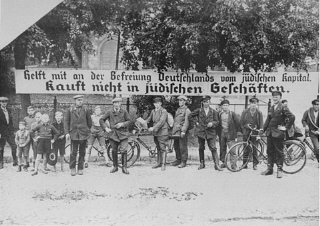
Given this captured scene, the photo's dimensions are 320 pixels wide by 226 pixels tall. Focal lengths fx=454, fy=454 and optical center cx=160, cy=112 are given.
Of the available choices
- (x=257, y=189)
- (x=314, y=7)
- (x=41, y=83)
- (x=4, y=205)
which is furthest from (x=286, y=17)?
(x=4, y=205)

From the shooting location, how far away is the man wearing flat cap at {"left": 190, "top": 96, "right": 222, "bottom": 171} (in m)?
8.05

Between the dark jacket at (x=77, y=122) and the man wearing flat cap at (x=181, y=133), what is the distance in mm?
1579

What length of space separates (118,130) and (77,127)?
704 millimetres

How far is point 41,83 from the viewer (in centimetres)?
766

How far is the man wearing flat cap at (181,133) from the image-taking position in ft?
26.5

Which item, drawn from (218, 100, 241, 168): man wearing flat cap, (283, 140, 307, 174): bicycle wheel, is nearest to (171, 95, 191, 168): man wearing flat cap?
(218, 100, 241, 168): man wearing flat cap

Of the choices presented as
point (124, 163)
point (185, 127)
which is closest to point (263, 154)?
point (185, 127)

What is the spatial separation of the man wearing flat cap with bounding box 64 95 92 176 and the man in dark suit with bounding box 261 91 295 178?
3.11 metres

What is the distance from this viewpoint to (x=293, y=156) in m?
8.03

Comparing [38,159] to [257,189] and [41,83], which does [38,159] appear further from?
[257,189]

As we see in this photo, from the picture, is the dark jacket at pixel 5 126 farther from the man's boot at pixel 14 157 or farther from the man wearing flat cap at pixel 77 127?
the man wearing flat cap at pixel 77 127

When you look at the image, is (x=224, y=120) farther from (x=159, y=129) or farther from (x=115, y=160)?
(x=115, y=160)

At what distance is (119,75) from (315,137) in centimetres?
361

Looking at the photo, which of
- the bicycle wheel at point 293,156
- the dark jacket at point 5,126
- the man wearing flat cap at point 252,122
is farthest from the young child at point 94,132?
the bicycle wheel at point 293,156
